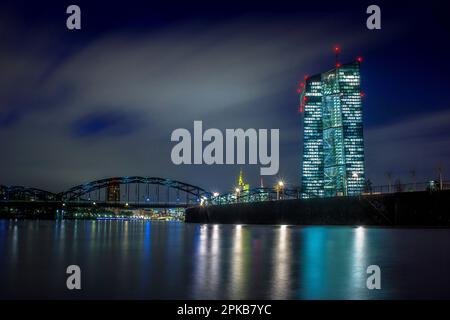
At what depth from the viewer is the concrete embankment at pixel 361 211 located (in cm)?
5419

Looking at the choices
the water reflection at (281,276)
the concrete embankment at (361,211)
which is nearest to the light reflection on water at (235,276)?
the water reflection at (281,276)

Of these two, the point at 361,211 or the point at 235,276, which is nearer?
the point at 235,276

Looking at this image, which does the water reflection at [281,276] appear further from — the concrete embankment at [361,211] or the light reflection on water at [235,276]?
the concrete embankment at [361,211]

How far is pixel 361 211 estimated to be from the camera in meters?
67.5

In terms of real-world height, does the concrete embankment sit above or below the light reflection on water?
above

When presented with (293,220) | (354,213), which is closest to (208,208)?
(293,220)

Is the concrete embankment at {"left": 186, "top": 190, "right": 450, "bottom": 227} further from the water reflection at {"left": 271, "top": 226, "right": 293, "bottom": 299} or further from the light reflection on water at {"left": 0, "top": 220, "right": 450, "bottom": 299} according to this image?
the water reflection at {"left": 271, "top": 226, "right": 293, "bottom": 299}

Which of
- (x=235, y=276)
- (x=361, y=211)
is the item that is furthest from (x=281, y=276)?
(x=361, y=211)

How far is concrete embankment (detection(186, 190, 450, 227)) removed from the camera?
178 ft

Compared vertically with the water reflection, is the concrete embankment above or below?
above

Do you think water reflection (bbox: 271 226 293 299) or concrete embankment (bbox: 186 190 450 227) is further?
concrete embankment (bbox: 186 190 450 227)

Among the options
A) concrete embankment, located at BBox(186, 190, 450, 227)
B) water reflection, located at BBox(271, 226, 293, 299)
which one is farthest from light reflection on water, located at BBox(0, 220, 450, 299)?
concrete embankment, located at BBox(186, 190, 450, 227)

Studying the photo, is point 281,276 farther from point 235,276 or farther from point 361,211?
point 361,211
